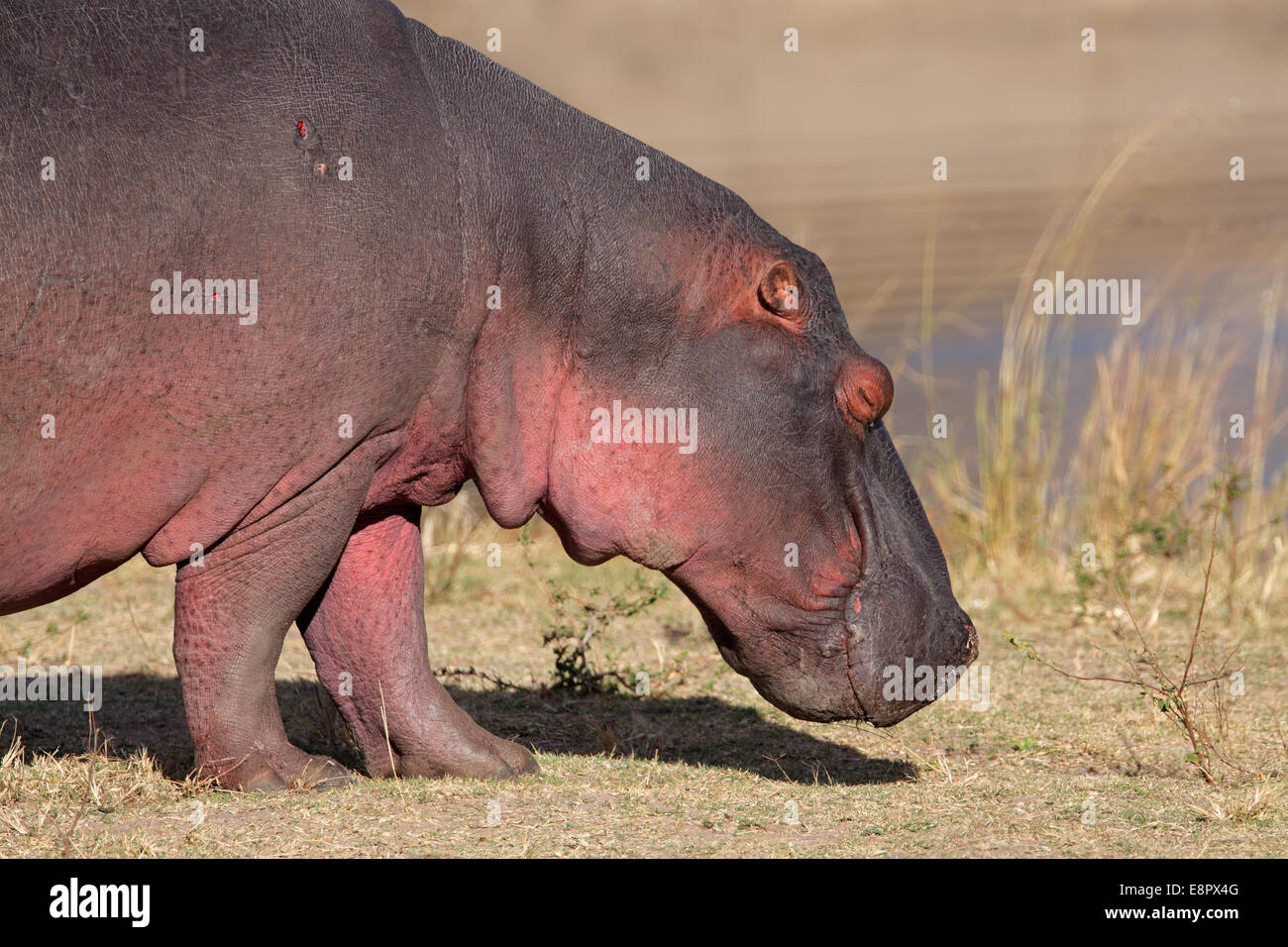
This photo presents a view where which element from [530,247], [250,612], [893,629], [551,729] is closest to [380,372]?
[530,247]

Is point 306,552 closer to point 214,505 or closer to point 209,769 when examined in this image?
point 214,505

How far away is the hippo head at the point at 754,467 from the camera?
13.5ft

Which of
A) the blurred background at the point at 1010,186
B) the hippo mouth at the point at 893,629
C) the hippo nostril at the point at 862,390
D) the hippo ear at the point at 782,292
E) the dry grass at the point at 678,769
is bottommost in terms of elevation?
the dry grass at the point at 678,769

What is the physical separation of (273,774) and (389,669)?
48 centimetres

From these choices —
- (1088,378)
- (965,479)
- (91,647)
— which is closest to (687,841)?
(91,647)

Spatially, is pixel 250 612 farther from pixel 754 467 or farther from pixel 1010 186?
pixel 1010 186

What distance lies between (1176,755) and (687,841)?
1802mm

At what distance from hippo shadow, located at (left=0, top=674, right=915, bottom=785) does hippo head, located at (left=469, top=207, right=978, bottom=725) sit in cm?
48

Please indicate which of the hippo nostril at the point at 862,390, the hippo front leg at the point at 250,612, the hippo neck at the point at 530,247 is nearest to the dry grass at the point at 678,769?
the hippo front leg at the point at 250,612

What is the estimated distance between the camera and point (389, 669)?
440 centimetres

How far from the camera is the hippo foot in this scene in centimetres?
398

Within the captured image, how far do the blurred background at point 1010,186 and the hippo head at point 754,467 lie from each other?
5.79ft

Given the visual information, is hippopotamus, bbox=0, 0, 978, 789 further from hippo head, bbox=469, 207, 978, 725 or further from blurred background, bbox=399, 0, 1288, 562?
blurred background, bbox=399, 0, 1288, 562

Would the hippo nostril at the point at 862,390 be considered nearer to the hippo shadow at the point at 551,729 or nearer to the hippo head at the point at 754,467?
the hippo head at the point at 754,467
